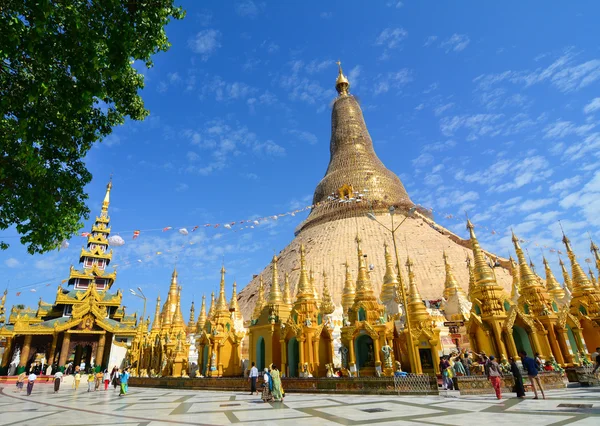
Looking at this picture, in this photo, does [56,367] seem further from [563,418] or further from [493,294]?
[563,418]

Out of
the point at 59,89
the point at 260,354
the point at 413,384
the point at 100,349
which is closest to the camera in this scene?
the point at 59,89

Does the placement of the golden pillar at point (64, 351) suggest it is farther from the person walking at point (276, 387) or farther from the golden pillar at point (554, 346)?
the golden pillar at point (554, 346)

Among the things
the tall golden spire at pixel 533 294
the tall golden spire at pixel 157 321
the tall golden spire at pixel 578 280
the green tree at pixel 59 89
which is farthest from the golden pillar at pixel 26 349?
the tall golden spire at pixel 578 280

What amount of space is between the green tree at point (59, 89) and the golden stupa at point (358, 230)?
30.8 metres

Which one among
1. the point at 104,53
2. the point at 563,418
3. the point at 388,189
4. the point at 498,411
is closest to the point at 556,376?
the point at 498,411

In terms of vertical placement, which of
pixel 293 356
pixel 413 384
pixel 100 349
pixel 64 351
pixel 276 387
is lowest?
pixel 413 384

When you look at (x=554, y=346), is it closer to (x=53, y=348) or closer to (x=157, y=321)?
(x=157, y=321)

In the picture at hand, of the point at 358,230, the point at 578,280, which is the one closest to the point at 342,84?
the point at 358,230

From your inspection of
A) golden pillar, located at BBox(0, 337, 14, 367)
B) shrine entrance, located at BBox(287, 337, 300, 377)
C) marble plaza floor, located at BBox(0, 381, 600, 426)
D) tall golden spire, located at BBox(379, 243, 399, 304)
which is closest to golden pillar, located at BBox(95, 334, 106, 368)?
golden pillar, located at BBox(0, 337, 14, 367)

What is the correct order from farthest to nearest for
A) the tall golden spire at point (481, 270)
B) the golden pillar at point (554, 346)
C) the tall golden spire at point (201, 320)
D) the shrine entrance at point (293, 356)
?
the tall golden spire at point (201, 320) < the shrine entrance at point (293, 356) < the tall golden spire at point (481, 270) < the golden pillar at point (554, 346)

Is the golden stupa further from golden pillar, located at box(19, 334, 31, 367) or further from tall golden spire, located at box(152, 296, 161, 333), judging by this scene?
golden pillar, located at box(19, 334, 31, 367)

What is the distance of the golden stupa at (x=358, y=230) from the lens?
136 ft

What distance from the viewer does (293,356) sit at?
2194cm

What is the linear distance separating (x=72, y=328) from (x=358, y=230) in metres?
33.1
